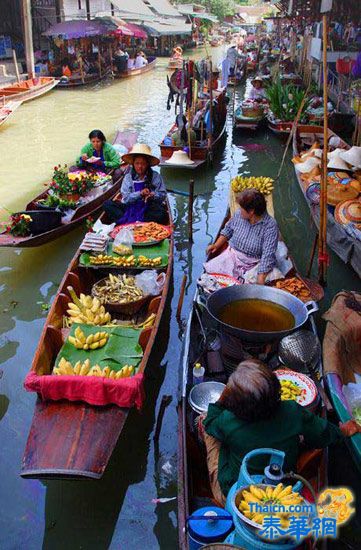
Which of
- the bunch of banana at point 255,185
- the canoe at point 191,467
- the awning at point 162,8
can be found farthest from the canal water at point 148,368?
the awning at point 162,8

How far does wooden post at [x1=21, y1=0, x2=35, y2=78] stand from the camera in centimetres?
1929

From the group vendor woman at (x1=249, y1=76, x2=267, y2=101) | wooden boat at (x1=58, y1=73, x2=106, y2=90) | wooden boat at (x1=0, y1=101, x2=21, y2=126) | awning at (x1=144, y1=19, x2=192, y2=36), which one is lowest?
wooden boat at (x1=0, y1=101, x2=21, y2=126)

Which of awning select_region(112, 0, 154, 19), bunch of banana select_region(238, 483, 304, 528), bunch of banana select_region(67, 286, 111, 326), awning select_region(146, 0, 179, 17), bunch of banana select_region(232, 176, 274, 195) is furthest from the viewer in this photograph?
awning select_region(146, 0, 179, 17)

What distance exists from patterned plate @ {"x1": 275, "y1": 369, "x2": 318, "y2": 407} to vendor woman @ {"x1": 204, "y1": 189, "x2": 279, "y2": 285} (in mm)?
1445

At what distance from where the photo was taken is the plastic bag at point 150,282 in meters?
5.43

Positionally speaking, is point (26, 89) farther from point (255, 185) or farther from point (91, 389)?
point (91, 389)

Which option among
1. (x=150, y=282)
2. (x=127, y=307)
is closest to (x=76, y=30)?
A: (x=150, y=282)

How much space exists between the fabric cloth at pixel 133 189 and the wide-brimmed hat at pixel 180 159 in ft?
10.4

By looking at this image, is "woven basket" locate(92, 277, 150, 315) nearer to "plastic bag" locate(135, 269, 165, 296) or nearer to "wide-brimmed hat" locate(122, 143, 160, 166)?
"plastic bag" locate(135, 269, 165, 296)

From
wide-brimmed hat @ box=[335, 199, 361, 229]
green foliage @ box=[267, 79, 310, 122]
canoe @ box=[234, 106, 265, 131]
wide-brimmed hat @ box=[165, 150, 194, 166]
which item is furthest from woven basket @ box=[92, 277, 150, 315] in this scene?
canoe @ box=[234, 106, 265, 131]

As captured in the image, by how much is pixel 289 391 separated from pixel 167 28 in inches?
1269

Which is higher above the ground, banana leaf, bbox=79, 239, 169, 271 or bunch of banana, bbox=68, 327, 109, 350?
banana leaf, bbox=79, 239, 169, 271

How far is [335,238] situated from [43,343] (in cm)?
500

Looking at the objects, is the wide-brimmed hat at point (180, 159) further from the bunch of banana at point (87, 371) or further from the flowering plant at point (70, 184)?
the bunch of banana at point (87, 371)
